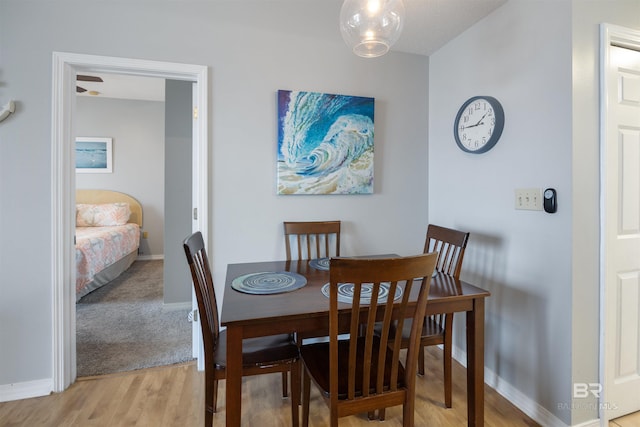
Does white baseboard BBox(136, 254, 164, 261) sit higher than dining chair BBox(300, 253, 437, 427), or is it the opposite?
dining chair BBox(300, 253, 437, 427)

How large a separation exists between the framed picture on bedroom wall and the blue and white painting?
4195mm

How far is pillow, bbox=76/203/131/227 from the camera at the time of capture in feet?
15.0

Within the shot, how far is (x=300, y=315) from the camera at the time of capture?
117cm

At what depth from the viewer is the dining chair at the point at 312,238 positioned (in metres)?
2.20

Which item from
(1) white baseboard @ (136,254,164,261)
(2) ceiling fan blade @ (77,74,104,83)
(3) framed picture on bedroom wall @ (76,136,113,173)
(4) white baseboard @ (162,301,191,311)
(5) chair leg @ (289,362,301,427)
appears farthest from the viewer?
(1) white baseboard @ (136,254,164,261)

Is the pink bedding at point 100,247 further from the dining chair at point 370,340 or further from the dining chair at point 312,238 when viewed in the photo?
the dining chair at point 370,340

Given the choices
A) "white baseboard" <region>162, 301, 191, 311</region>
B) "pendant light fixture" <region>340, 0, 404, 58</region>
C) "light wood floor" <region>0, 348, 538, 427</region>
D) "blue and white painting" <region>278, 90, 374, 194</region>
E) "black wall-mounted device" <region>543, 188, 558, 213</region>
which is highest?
"pendant light fixture" <region>340, 0, 404, 58</region>

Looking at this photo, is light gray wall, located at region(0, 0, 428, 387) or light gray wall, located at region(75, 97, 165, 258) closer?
light gray wall, located at region(0, 0, 428, 387)

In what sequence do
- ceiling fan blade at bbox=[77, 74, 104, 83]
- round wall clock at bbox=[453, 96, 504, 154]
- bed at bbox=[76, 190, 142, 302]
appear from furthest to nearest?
ceiling fan blade at bbox=[77, 74, 104, 83] < bed at bbox=[76, 190, 142, 302] < round wall clock at bbox=[453, 96, 504, 154]

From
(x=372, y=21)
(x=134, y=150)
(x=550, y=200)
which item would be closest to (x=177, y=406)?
(x=372, y=21)

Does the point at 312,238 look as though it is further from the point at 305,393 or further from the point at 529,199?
the point at 529,199

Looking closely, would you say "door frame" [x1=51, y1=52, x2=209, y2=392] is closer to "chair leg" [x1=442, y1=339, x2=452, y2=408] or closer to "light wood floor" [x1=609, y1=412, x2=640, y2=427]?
"chair leg" [x1=442, y1=339, x2=452, y2=408]

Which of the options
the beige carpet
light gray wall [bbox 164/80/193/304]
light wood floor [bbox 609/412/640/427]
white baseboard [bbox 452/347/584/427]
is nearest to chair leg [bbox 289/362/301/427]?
the beige carpet

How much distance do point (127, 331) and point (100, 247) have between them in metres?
1.43
